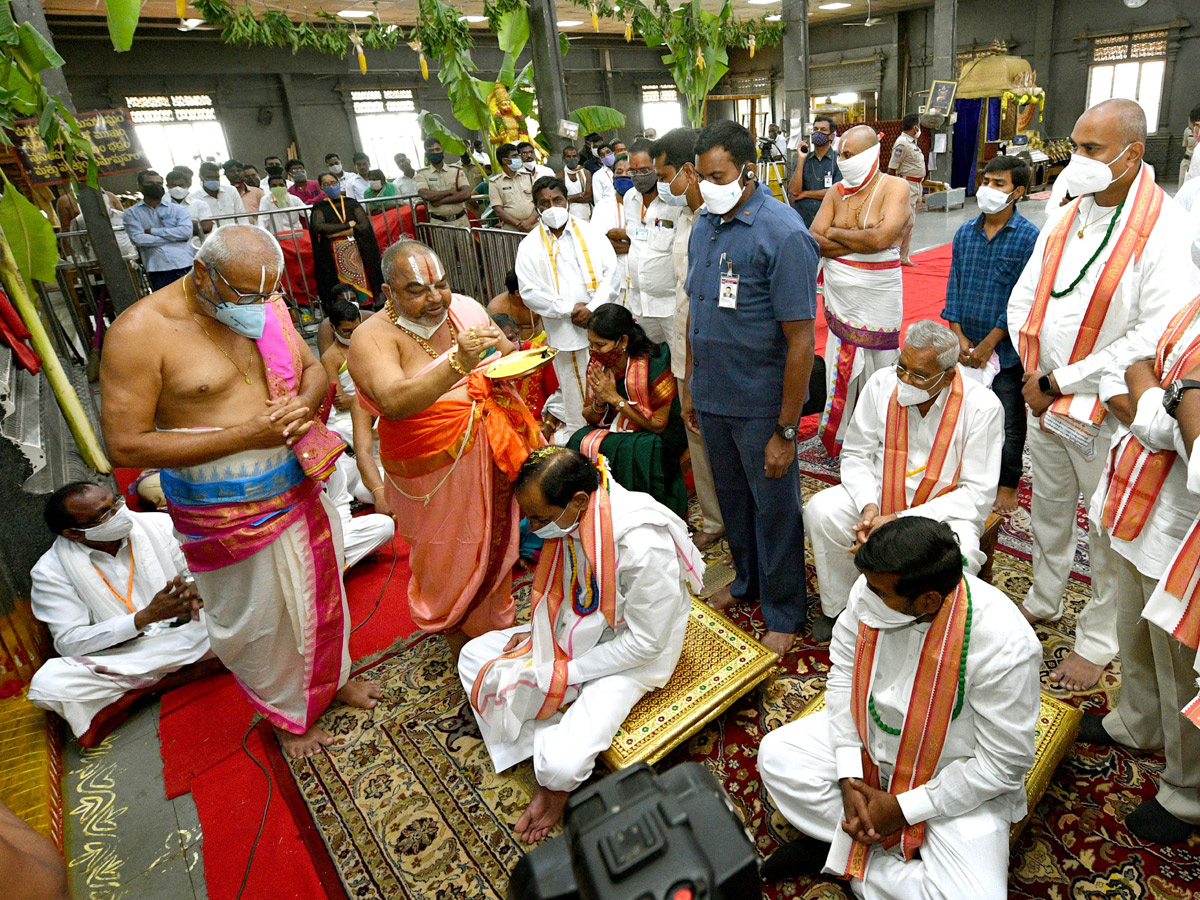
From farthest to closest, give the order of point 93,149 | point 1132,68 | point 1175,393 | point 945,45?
point 1132,68 < point 945,45 < point 93,149 < point 1175,393

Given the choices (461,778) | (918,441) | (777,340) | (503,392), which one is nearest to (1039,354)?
(918,441)

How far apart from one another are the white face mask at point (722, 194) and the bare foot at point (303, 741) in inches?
97.4

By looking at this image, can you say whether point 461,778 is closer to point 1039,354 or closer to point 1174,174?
point 1039,354

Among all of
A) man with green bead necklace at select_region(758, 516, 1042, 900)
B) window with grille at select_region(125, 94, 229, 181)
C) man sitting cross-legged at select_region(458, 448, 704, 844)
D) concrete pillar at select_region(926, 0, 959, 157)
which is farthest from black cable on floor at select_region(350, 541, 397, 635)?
window with grille at select_region(125, 94, 229, 181)

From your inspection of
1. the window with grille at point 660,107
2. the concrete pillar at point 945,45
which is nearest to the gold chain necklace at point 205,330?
the concrete pillar at point 945,45

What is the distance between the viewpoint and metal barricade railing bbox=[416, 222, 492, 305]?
268 inches

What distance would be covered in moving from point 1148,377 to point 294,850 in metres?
2.90

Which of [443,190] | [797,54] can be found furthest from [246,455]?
[797,54]

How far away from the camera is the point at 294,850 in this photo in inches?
92.7

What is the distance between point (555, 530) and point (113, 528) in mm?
1974

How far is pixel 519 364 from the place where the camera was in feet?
9.46

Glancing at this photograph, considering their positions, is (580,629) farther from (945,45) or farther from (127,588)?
(945,45)

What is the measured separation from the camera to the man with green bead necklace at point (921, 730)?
1.72m

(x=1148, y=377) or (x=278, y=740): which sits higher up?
(x=1148, y=377)
